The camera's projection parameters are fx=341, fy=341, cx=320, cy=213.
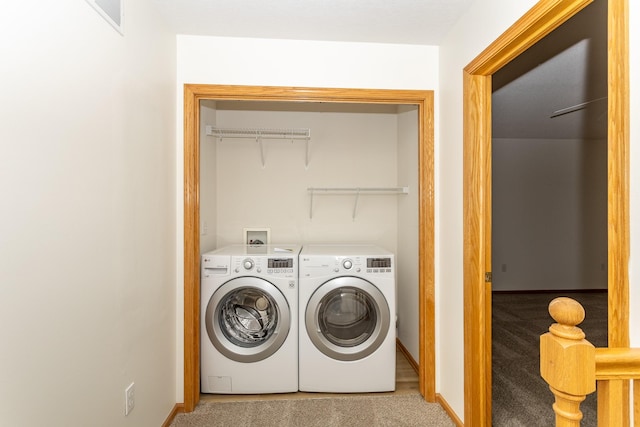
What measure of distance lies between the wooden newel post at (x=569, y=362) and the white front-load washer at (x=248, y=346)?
5.70 ft

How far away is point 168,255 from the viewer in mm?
2020

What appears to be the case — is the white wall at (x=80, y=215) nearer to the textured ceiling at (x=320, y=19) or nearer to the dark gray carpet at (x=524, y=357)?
the textured ceiling at (x=320, y=19)

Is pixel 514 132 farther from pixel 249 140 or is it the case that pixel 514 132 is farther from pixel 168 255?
pixel 168 255

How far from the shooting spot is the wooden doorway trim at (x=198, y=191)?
2156 mm

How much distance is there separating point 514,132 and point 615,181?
13.6ft

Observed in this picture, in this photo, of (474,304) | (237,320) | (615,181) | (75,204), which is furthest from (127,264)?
(615,181)

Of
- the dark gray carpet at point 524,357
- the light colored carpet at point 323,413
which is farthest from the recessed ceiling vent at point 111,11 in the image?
the dark gray carpet at point 524,357

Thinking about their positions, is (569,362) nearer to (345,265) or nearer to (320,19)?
(345,265)

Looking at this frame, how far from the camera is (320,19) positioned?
194cm

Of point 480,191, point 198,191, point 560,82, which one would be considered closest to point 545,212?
point 560,82

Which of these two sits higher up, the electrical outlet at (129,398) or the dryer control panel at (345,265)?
the dryer control panel at (345,265)

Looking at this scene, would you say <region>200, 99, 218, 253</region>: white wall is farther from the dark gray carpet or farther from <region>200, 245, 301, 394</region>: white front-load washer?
the dark gray carpet

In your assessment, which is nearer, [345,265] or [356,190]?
[345,265]

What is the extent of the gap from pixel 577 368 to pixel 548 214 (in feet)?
17.5
